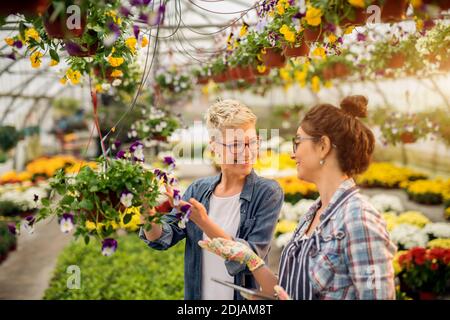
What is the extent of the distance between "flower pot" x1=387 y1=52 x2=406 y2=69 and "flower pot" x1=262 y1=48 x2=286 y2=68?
1555mm

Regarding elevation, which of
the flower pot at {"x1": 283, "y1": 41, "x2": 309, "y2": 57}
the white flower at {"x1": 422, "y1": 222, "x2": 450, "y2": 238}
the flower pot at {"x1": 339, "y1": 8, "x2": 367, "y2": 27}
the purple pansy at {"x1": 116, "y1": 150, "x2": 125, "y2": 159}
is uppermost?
the flower pot at {"x1": 283, "y1": 41, "x2": 309, "y2": 57}

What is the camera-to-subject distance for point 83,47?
1.95 metres

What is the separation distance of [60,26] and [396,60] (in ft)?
10.5

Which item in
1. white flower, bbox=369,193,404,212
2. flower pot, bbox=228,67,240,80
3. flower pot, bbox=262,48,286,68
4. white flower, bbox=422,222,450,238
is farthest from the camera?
white flower, bbox=369,193,404,212

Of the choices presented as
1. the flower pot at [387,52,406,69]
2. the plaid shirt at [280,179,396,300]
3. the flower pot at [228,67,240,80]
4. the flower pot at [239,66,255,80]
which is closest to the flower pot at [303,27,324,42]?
the plaid shirt at [280,179,396,300]

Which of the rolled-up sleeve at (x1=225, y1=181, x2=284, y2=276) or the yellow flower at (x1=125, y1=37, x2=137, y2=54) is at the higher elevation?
the yellow flower at (x1=125, y1=37, x2=137, y2=54)

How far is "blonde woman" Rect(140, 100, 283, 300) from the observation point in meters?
1.97

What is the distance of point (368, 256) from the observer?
4.55 ft

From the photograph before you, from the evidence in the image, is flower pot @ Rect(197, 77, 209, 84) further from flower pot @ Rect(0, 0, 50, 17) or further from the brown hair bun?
flower pot @ Rect(0, 0, 50, 17)

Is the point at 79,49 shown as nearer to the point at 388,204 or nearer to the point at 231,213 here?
the point at 231,213

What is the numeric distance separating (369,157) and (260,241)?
0.55 meters
